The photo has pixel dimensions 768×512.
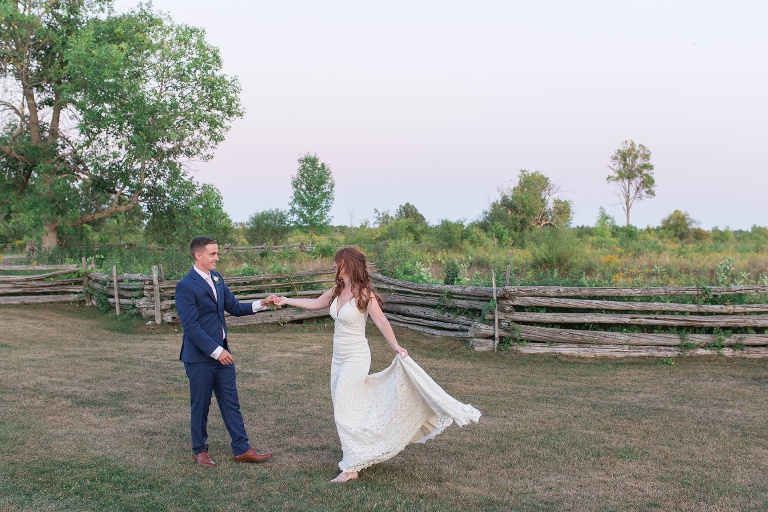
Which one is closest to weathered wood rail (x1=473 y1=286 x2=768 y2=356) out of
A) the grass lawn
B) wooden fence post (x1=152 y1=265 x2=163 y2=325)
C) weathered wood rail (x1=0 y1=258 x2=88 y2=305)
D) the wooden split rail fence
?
the wooden split rail fence

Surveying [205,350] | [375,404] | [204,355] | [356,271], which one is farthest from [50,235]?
[375,404]

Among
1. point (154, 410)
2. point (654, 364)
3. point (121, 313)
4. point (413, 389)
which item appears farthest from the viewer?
point (121, 313)

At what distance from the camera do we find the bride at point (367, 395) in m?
5.18

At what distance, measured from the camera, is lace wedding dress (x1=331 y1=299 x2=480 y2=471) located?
5.17 metres

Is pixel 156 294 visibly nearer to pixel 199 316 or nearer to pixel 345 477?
pixel 199 316

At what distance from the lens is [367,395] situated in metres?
5.34

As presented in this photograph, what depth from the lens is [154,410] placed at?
7.52 metres

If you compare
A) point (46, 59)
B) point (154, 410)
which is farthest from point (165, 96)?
point (154, 410)

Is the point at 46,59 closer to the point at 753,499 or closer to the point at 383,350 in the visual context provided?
the point at 383,350

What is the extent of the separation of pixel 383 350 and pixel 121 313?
759 cm

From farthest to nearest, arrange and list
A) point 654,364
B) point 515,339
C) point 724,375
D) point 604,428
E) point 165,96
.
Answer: point 165,96
point 515,339
point 654,364
point 724,375
point 604,428

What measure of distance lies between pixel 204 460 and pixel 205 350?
3.18ft

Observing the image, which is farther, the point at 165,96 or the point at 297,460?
the point at 165,96

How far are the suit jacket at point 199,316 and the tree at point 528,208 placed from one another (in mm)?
27998
